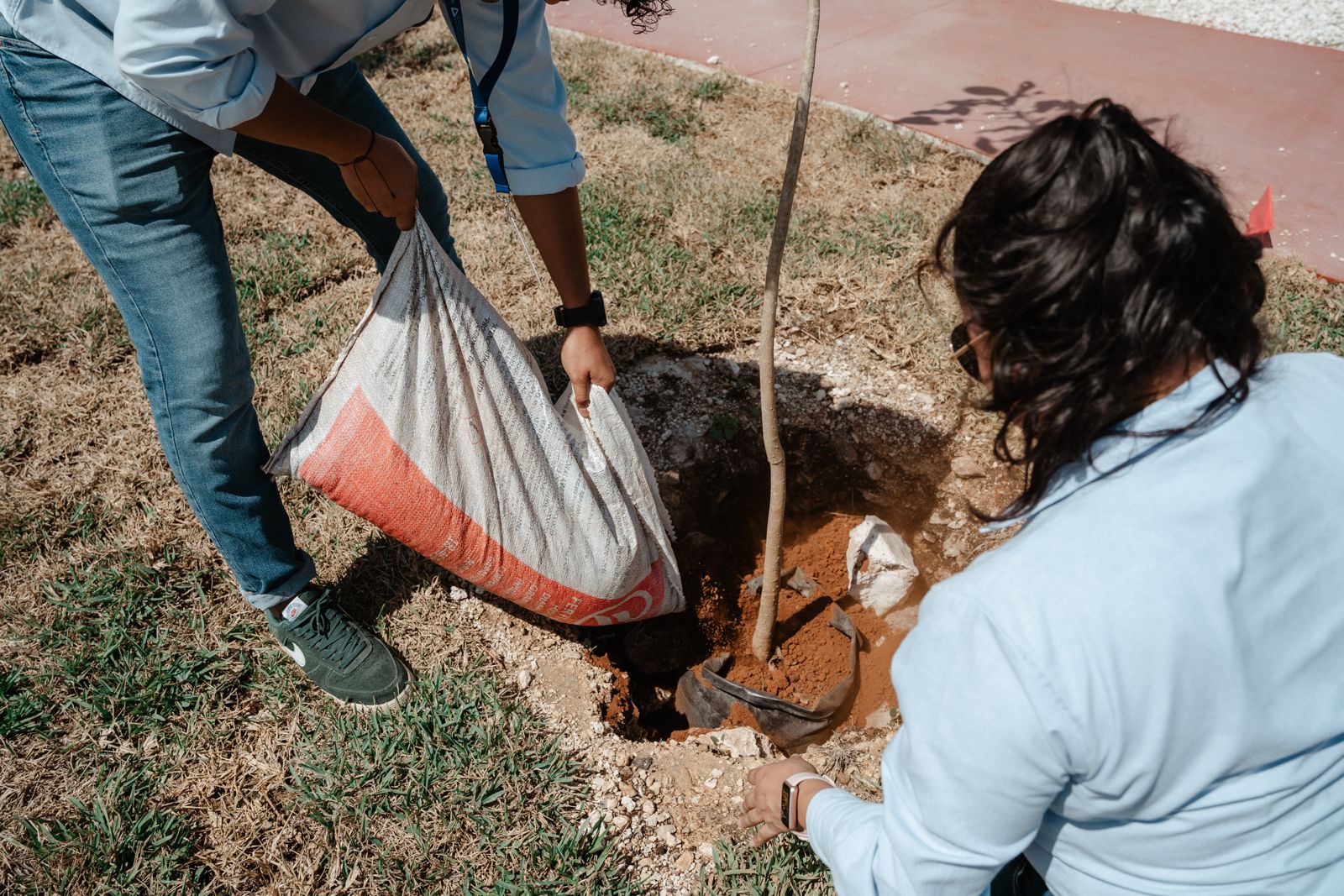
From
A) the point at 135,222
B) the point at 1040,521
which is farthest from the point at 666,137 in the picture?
the point at 1040,521

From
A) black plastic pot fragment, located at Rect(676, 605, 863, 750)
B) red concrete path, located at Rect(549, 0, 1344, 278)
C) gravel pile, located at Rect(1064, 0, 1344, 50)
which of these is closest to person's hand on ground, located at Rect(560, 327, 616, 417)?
black plastic pot fragment, located at Rect(676, 605, 863, 750)

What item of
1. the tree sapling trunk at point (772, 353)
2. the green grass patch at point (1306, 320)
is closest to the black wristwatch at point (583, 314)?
the tree sapling trunk at point (772, 353)

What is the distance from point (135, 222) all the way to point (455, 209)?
221 cm

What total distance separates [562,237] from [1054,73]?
3866 mm

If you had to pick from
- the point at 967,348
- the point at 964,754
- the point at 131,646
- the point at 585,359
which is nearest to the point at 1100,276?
the point at 967,348

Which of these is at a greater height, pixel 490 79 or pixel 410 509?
pixel 490 79

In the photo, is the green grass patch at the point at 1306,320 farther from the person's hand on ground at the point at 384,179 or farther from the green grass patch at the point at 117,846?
the green grass patch at the point at 117,846

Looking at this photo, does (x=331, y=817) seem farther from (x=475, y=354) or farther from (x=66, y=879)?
(x=475, y=354)

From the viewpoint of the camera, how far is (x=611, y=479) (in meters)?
1.86

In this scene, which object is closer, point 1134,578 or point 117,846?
point 1134,578

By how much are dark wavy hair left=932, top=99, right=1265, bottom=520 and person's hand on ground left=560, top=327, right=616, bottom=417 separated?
1.00 meters

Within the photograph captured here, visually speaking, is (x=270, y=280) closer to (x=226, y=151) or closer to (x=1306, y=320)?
(x=226, y=151)

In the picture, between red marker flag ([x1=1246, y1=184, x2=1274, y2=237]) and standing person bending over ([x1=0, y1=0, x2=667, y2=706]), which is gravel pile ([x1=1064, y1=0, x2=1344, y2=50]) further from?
standing person bending over ([x1=0, y1=0, x2=667, y2=706])

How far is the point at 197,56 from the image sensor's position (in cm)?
118
